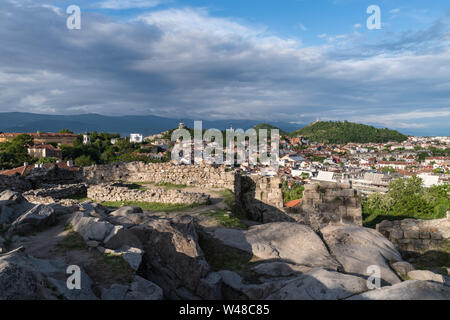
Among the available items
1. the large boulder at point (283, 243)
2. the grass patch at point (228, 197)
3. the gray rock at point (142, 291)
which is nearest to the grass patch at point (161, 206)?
the grass patch at point (228, 197)

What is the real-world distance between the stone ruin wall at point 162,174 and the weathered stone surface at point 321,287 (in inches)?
397

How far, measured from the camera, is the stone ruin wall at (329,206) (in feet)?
45.8

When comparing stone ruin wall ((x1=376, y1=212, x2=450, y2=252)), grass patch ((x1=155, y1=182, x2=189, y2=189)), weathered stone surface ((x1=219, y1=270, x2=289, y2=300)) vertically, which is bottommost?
stone ruin wall ((x1=376, y1=212, x2=450, y2=252))

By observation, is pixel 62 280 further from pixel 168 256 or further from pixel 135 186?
pixel 135 186

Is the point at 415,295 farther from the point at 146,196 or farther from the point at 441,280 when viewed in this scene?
the point at 146,196

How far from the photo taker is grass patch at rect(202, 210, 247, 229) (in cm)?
908

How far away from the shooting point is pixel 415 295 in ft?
13.7

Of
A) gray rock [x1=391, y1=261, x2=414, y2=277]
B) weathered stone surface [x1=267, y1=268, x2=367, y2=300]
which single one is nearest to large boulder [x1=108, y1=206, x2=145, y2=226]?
weathered stone surface [x1=267, y1=268, x2=367, y2=300]

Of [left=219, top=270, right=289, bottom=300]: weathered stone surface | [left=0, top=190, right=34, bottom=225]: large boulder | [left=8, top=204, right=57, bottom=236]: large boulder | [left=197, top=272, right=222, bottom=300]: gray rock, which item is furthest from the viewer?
[left=0, top=190, right=34, bottom=225]: large boulder

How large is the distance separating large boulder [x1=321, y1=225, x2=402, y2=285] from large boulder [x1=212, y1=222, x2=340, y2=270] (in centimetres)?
35

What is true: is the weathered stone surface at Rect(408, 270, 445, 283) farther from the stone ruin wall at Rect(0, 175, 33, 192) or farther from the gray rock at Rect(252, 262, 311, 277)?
the stone ruin wall at Rect(0, 175, 33, 192)

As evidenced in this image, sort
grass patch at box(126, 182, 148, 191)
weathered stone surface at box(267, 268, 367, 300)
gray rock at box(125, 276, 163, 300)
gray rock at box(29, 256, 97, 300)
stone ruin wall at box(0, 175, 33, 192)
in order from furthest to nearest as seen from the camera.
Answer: grass patch at box(126, 182, 148, 191) → stone ruin wall at box(0, 175, 33, 192) → weathered stone surface at box(267, 268, 367, 300) → gray rock at box(125, 276, 163, 300) → gray rock at box(29, 256, 97, 300)

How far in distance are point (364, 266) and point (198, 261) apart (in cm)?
348

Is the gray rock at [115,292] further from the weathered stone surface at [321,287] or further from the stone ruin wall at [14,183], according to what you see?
the stone ruin wall at [14,183]
